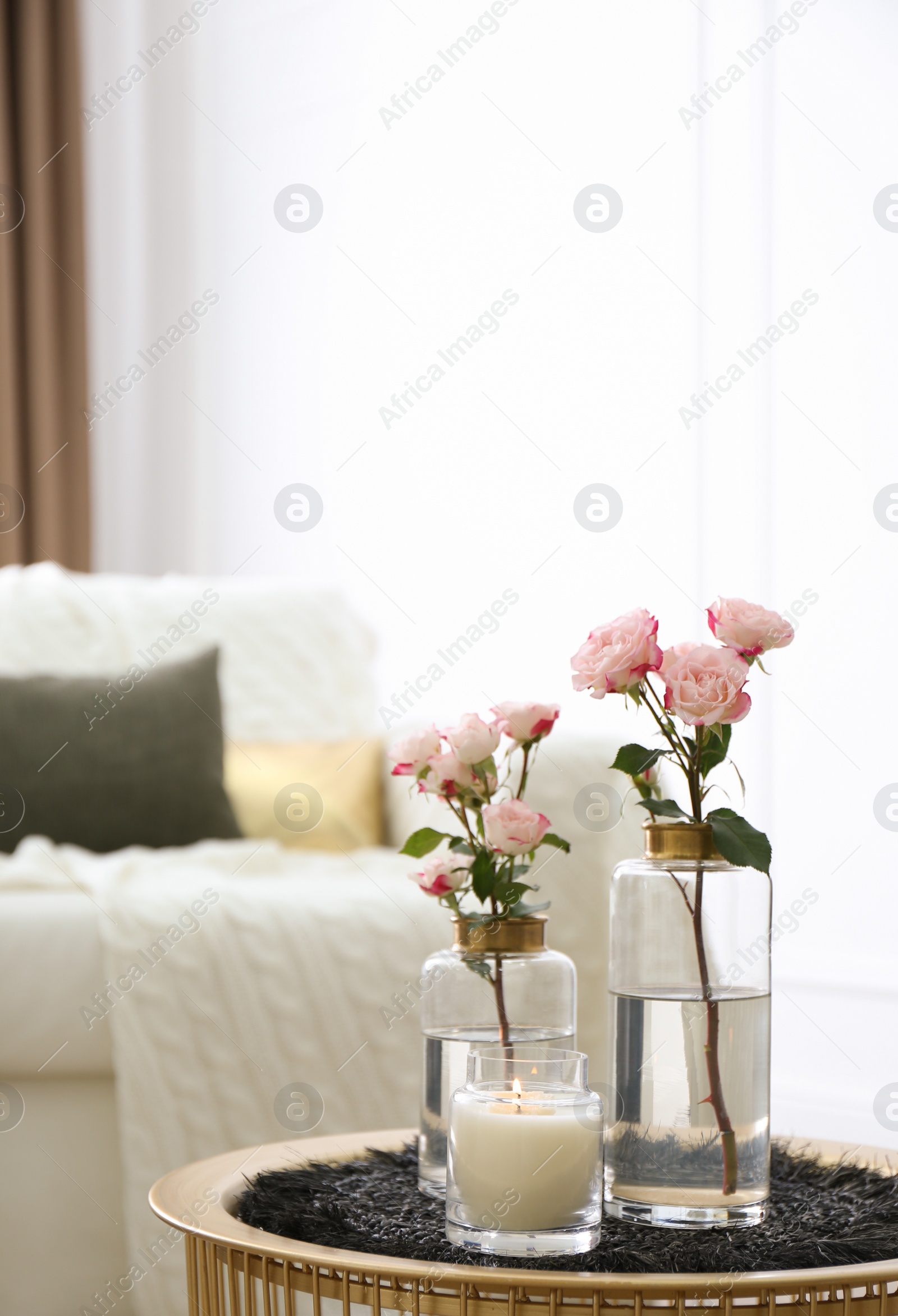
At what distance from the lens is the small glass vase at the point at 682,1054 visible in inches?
33.0

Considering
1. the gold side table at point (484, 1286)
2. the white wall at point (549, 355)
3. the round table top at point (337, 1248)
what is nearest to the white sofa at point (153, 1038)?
the round table top at point (337, 1248)

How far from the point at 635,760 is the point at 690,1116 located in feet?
0.71

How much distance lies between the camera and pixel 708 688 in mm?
837

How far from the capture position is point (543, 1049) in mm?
818

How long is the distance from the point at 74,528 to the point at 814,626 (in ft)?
6.75

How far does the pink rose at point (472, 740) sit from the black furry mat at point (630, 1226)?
286mm

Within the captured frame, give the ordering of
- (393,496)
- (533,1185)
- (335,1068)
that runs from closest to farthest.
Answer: (533,1185), (335,1068), (393,496)

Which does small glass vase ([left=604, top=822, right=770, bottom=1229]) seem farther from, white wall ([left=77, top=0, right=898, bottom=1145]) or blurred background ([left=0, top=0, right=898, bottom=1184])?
white wall ([left=77, top=0, right=898, bottom=1145])

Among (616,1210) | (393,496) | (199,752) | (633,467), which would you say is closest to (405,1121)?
(199,752)

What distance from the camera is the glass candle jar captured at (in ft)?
2.55

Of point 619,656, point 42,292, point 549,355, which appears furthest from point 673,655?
point 42,292

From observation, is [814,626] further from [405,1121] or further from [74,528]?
[74,528]

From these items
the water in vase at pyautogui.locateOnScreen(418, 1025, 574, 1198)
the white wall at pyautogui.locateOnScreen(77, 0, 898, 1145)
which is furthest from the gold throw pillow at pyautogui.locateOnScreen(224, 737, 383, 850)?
the water in vase at pyautogui.locateOnScreen(418, 1025, 574, 1198)

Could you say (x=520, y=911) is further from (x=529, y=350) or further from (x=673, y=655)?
(x=529, y=350)
